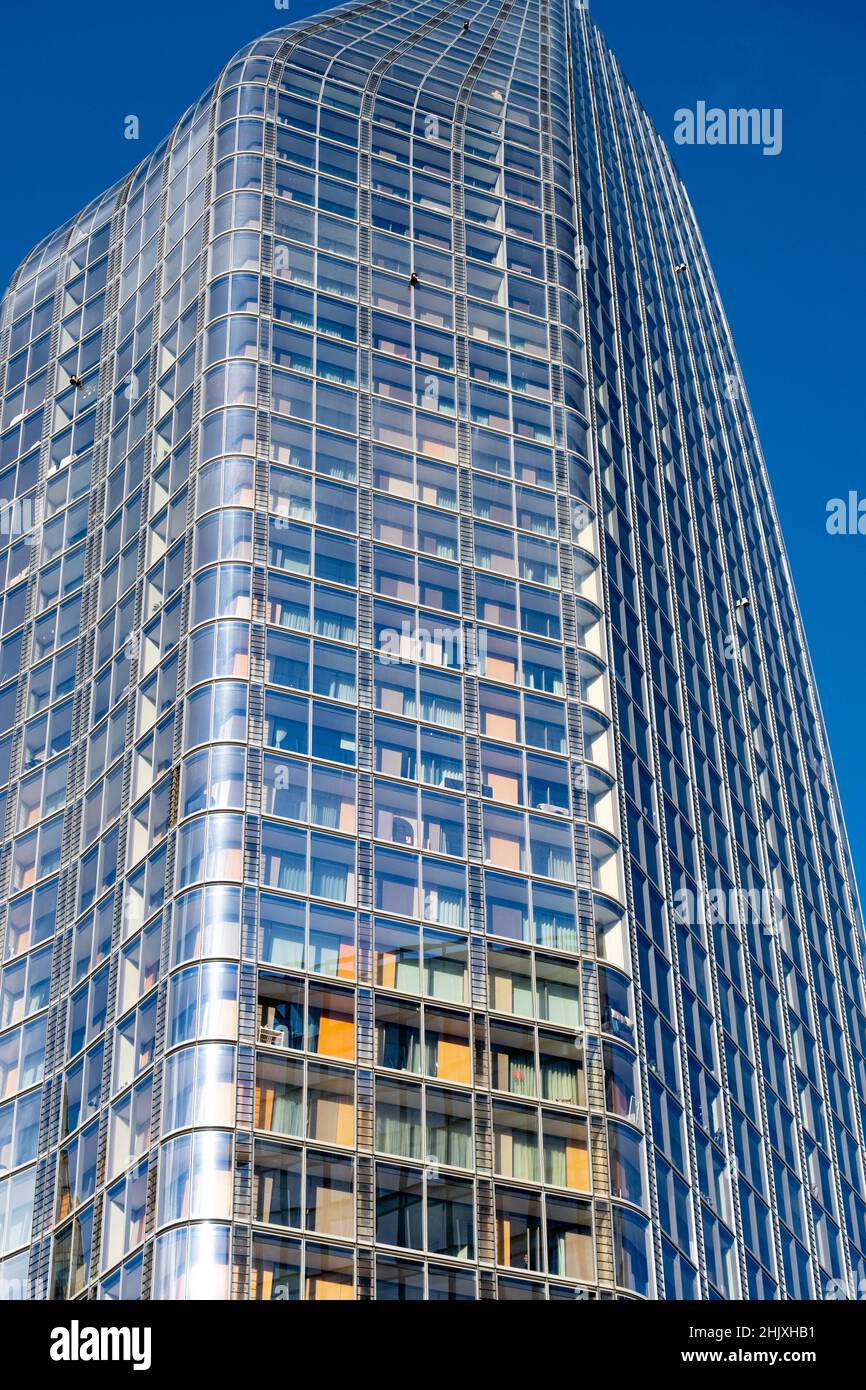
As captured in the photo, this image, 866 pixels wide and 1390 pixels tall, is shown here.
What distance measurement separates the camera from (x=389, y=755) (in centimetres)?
7019

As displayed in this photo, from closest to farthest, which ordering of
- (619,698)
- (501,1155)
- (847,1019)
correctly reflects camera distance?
(501,1155), (619,698), (847,1019)

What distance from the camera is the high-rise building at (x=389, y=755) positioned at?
203 ft

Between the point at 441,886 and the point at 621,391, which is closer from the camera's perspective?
the point at 441,886

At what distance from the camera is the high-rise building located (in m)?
62.0

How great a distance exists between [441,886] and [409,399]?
2175 centimetres

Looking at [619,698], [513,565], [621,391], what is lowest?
[619,698]

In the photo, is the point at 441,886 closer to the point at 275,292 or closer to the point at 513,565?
the point at 513,565

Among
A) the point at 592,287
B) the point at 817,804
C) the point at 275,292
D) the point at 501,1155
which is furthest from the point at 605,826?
the point at 817,804

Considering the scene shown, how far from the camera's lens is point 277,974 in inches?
2484

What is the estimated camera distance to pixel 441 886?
67.9 m

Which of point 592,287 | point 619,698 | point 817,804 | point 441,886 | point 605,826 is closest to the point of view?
point 441,886

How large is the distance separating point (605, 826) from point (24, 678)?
2482 cm

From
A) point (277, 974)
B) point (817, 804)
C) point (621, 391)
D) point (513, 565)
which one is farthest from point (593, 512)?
point (817, 804)

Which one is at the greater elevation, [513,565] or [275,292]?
[275,292]
